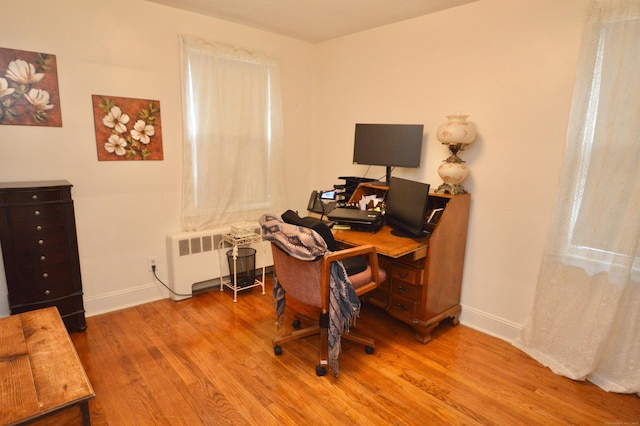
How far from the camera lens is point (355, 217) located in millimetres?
2676

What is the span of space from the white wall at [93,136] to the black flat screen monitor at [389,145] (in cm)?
143

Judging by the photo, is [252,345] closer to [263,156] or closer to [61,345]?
[61,345]

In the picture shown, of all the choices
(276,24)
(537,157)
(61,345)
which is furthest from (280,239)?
(276,24)

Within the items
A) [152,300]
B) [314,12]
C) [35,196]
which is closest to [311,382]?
[152,300]

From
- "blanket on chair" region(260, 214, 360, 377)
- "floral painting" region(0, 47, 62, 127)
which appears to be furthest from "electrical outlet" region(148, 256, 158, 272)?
"blanket on chair" region(260, 214, 360, 377)

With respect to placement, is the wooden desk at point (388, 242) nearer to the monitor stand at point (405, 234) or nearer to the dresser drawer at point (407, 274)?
the monitor stand at point (405, 234)

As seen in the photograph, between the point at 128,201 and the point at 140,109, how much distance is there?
0.76 meters

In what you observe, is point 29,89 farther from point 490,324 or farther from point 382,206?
point 490,324

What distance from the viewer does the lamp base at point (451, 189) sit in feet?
8.57

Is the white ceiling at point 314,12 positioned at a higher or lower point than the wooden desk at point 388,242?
higher

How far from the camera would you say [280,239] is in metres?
2.04

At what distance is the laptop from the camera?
2.64 meters

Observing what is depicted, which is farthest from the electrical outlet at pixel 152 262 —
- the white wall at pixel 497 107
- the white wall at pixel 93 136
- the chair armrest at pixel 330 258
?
the white wall at pixel 497 107

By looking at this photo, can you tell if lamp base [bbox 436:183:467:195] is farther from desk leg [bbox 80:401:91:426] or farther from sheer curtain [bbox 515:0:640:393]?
desk leg [bbox 80:401:91:426]
